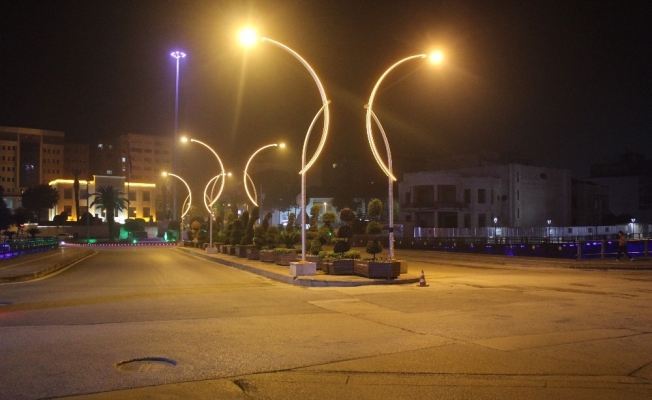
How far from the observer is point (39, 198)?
413 feet

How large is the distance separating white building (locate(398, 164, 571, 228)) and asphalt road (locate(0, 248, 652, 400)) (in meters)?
59.1

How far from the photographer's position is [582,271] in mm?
28188

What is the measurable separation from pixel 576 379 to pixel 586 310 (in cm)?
661

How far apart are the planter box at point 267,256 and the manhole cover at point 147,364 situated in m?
23.6

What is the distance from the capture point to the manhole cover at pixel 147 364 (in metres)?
8.75

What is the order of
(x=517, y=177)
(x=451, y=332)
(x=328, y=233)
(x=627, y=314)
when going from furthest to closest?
(x=517, y=177)
(x=328, y=233)
(x=627, y=314)
(x=451, y=332)

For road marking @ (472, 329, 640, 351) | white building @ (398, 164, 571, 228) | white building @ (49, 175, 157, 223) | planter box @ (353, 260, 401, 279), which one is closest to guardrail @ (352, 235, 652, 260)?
white building @ (398, 164, 571, 228)

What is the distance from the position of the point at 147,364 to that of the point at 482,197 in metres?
72.0

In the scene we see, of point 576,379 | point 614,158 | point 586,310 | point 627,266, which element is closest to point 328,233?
point 627,266

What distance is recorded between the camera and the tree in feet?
411

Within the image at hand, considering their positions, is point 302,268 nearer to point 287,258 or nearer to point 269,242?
point 287,258

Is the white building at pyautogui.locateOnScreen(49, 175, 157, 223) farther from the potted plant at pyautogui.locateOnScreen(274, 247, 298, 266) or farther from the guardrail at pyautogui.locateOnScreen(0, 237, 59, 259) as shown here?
the potted plant at pyautogui.locateOnScreen(274, 247, 298, 266)

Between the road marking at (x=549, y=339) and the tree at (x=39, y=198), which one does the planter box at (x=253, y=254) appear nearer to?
the road marking at (x=549, y=339)

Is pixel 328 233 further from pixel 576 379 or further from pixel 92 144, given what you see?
pixel 92 144
